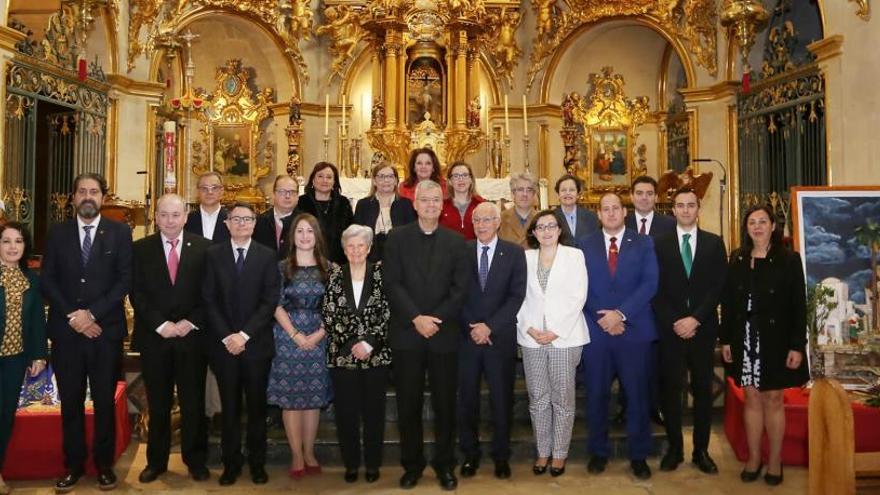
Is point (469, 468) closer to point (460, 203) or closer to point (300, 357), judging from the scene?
point (300, 357)

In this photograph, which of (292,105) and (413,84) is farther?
(413,84)

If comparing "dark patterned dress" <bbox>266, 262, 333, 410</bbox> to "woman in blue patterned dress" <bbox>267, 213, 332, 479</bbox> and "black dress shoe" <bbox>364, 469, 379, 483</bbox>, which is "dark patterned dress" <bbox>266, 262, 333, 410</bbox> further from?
"black dress shoe" <bbox>364, 469, 379, 483</bbox>

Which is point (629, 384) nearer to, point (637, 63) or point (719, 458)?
point (719, 458)

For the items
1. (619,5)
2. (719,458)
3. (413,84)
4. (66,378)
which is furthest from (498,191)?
(66,378)

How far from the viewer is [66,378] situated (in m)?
4.08

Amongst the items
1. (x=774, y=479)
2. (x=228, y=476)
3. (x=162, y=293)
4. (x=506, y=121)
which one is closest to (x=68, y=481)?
(x=228, y=476)

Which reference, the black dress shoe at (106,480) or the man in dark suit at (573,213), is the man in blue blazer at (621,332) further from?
the black dress shoe at (106,480)

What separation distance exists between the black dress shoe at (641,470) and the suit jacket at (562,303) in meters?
0.75

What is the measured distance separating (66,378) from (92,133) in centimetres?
630

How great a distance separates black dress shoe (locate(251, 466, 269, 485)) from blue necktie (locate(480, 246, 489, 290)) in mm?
1575

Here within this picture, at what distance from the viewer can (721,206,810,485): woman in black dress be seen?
418cm

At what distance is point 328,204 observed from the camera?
4.96m

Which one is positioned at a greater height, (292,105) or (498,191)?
(292,105)

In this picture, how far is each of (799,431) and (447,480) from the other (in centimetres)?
211
